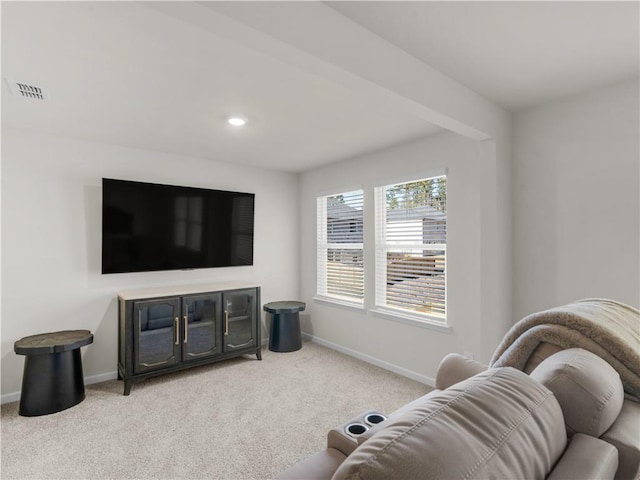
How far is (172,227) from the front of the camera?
11.7 ft

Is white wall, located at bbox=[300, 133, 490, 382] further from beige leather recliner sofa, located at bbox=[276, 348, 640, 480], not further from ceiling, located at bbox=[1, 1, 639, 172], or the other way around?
beige leather recliner sofa, located at bbox=[276, 348, 640, 480]

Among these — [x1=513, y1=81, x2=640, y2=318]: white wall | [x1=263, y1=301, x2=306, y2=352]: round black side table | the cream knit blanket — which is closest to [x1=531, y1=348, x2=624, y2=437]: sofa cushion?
the cream knit blanket

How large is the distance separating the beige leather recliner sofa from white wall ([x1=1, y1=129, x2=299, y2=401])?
3372 millimetres

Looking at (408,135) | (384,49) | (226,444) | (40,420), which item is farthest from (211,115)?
(40,420)

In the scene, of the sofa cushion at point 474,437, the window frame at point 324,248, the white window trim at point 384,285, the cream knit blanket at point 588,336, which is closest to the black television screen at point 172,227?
the window frame at point 324,248

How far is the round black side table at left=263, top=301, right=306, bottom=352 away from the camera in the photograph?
4070 mm

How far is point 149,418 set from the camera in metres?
2.57

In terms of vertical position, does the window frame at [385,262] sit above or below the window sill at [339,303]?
above

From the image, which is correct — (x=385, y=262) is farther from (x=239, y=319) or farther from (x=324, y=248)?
(x=239, y=319)

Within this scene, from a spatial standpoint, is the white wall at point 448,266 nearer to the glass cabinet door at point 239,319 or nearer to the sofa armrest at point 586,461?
the glass cabinet door at point 239,319

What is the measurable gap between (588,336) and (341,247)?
3176mm

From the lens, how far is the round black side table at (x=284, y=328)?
407 centimetres

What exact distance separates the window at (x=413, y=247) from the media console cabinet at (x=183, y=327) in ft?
4.79

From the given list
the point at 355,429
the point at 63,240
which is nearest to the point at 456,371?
the point at 355,429
